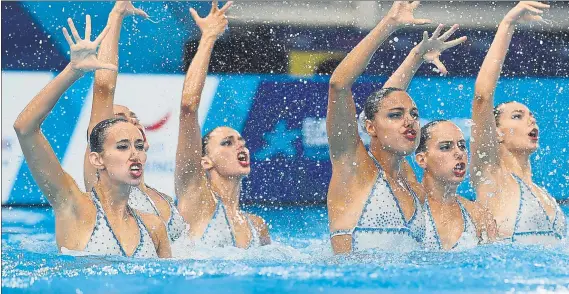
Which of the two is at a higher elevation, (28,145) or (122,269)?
(28,145)

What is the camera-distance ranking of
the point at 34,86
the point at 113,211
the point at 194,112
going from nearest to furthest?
1. the point at 113,211
2. the point at 194,112
3. the point at 34,86

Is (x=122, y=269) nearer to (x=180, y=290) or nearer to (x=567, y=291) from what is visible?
(x=180, y=290)

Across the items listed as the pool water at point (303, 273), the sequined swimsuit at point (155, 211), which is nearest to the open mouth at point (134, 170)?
the pool water at point (303, 273)

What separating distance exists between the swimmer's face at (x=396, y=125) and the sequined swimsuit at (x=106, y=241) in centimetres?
88

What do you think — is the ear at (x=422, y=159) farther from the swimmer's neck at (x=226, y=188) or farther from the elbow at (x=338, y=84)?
the swimmer's neck at (x=226, y=188)

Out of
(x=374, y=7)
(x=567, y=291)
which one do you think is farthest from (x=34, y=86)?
(x=567, y=291)

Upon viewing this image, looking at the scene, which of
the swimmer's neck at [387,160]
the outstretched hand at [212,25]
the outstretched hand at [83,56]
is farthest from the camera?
the outstretched hand at [212,25]

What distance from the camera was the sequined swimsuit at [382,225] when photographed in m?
3.22

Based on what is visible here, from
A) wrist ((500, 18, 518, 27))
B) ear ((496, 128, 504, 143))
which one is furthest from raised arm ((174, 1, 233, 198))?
ear ((496, 128, 504, 143))

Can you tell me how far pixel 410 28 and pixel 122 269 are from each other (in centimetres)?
264

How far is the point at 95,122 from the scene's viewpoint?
3561 millimetres

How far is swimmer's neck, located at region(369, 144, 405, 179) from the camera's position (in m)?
3.32

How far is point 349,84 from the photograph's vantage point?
3066 millimetres

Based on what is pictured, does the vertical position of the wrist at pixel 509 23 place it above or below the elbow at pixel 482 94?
above
